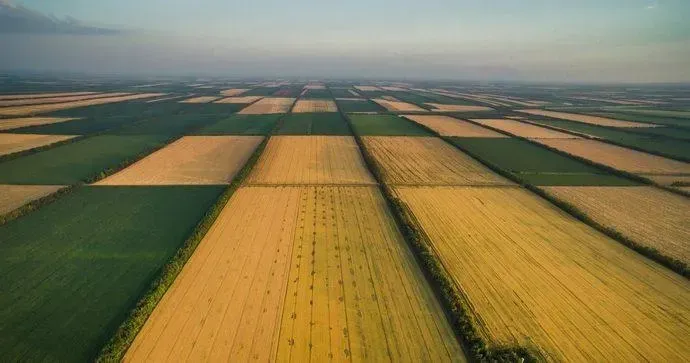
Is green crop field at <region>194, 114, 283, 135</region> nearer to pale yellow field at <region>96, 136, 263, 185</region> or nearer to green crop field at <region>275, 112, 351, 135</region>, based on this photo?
green crop field at <region>275, 112, 351, 135</region>

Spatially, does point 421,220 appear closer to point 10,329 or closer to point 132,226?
point 132,226

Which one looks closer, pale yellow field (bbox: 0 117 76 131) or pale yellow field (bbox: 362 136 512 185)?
pale yellow field (bbox: 362 136 512 185)

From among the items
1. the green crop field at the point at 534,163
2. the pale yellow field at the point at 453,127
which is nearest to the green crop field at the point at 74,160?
the green crop field at the point at 534,163

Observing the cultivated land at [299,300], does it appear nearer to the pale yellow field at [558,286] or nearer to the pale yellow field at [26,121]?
the pale yellow field at [558,286]

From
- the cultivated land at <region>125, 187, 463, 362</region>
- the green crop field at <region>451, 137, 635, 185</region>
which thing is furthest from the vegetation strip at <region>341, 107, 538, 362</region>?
the green crop field at <region>451, 137, 635, 185</region>

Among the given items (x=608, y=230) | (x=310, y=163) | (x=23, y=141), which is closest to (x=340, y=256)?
(x=608, y=230)

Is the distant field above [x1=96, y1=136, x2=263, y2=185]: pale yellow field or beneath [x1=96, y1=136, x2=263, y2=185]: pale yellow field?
beneath
